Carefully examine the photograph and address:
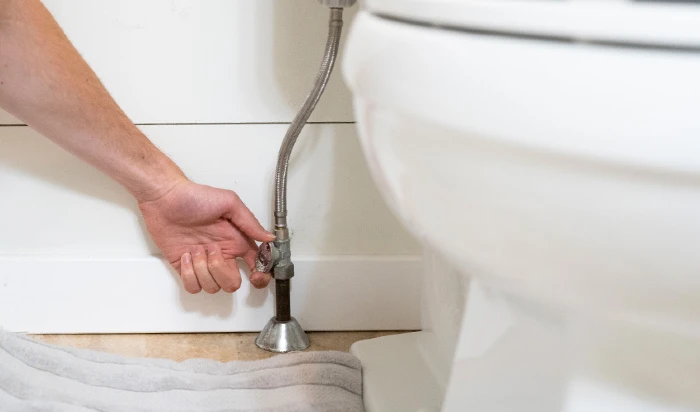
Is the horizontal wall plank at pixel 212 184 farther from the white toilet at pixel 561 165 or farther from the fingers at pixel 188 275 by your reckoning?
the white toilet at pixel 561 165

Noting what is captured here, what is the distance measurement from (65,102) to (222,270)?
0.86 ft

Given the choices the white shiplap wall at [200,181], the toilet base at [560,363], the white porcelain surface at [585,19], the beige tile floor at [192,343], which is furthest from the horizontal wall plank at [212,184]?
the white porcelain surface at [585,19]

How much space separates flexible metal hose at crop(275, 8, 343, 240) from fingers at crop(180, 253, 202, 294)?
12 cm

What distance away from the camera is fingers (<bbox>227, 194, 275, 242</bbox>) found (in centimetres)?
84

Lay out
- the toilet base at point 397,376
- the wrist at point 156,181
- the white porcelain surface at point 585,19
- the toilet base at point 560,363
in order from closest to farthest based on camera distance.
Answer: the white porcelain surface at point 585,19
the toilet base at point 560,363
the toilet base at point 397,376
the wrist at point 156,181

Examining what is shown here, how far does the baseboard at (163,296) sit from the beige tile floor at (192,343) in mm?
11

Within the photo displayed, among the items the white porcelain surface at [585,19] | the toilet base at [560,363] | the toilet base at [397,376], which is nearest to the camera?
the white porcelain surface at [585,19]

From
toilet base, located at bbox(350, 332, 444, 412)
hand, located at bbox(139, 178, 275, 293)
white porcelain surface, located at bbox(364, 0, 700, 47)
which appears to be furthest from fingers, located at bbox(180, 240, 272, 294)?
white porcelain surface, located at bbox(364, 0, 700, 47)

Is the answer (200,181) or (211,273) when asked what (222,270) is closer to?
(211,273)

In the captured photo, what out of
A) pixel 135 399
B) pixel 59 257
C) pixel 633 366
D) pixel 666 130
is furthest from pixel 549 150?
pixel 59 257

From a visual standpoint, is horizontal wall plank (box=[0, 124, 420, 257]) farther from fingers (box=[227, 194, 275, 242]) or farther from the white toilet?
the white toilet

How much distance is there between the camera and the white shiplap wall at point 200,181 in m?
0.83

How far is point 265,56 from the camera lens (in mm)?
840

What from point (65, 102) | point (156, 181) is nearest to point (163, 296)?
point (156, 181)
